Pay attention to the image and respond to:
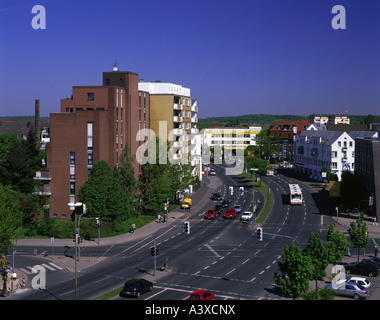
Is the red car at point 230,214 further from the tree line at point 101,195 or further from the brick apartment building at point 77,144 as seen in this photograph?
the brick apartment building at point 77,144

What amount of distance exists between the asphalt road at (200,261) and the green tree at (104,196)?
6.89 metres

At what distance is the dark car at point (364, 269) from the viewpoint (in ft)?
148

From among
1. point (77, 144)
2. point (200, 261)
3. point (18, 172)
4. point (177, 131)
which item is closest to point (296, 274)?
point (200, 261)

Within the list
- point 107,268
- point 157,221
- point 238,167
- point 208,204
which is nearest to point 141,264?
point 107,268

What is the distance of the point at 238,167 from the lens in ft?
506

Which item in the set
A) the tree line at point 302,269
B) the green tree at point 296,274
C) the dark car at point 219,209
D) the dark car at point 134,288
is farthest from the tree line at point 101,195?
the green tree at point 296,274

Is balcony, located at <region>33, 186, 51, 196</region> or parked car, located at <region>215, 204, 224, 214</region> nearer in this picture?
balcony, located at <region>33, 186, 51, 196</region>

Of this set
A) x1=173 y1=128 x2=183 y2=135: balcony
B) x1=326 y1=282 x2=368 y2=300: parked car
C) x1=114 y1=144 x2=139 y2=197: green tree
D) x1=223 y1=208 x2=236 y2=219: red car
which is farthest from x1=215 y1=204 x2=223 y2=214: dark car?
x1=326 y1=282 x2=368 y2=300: parked car

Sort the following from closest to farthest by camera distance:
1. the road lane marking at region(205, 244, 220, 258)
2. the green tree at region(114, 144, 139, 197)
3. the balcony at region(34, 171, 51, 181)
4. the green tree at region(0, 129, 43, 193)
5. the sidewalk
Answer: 1. the sidewalk
2. the road lane marking at region(205, 244, 220, 258)
3. the green tree at region(0, 129, 43, 193)
4. the balcony at region(34, 171, 51, 181)
5. the green tree at region(114, 144, 139, 197)

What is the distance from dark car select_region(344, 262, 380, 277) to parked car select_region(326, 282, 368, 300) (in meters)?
6.76

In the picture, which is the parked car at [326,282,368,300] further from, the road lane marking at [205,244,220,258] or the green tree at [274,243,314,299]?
the road lane marking at [205,244,220,258]

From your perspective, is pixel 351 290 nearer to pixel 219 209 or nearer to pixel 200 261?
pixel 200 261

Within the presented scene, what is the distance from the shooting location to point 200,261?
165 feet

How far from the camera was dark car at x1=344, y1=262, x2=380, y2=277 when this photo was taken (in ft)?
148
